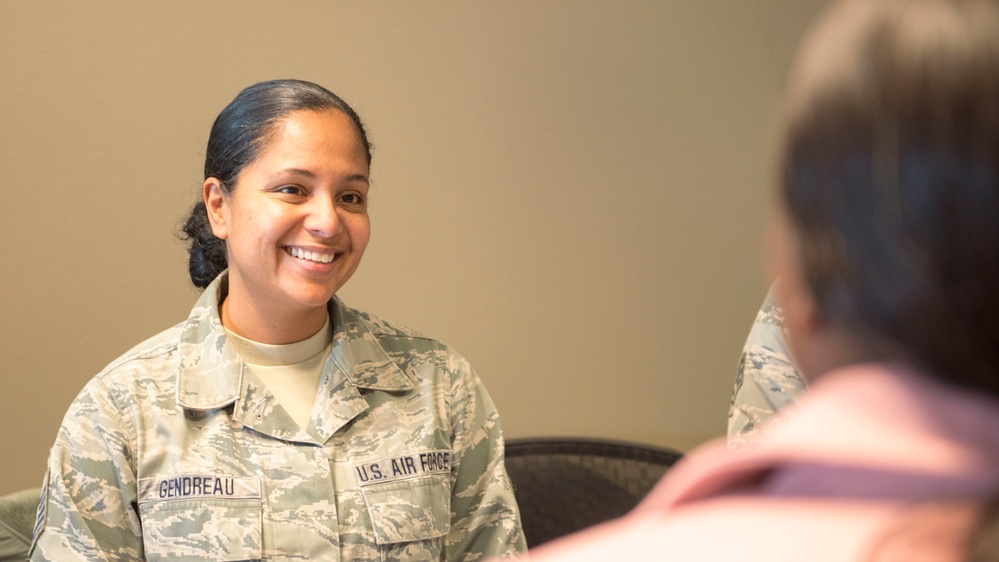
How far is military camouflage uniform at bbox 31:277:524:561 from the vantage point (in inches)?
64.9

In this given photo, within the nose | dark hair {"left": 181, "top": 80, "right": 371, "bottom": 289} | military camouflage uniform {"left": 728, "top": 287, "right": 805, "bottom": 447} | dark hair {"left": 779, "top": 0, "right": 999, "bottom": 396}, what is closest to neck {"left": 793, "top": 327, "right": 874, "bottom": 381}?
dark hair {"left": 779, "top": 0, "right": 999, "bottom": 396}

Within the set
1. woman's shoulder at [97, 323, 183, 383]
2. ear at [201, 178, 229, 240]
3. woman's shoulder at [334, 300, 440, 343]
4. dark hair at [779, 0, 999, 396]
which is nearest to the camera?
dark hair at [779, 0, 999, 396]

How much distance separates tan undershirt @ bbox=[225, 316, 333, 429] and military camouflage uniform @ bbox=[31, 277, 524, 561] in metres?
0.04

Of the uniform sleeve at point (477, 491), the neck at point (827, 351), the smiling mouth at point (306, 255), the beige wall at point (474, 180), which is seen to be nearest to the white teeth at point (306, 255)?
the smiling mouth at point (306, 255)

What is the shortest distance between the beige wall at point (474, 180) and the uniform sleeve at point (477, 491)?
784 mm

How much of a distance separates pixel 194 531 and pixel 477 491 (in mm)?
537

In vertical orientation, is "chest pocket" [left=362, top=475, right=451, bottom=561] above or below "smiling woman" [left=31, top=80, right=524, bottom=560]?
below

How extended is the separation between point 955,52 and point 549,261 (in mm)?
2364

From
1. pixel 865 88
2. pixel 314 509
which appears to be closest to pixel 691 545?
pixel 865 88

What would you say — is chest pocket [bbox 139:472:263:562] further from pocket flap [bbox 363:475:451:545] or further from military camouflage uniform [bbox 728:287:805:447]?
military camouflage uniform [bbox 728:287:805:447]

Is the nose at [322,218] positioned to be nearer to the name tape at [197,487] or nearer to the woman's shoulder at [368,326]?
the woman's shoulder at [368,326]

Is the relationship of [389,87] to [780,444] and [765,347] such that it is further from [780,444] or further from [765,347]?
[780,444]

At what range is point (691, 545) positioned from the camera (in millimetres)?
486

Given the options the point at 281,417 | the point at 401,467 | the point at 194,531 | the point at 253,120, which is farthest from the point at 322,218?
the point at 194,531
